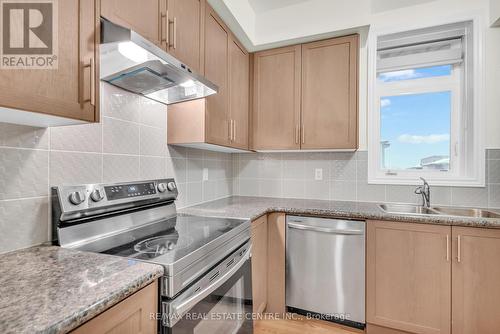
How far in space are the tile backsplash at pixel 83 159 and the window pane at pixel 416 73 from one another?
191 centimetres

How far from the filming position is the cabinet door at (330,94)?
2133 millimetres

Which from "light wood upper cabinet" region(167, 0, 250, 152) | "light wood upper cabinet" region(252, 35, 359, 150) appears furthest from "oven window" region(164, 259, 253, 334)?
"light wood upper cabinet" region(252, 35, 359, 150)

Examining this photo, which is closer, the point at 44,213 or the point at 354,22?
the point at 44,213

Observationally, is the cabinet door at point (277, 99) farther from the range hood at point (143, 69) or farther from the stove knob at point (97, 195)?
the stove knob at point (97, 195)

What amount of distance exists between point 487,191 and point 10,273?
9.21ft

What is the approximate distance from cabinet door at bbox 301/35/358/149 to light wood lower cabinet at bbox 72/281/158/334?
1786mm

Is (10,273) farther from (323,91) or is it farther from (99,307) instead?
(323,91)

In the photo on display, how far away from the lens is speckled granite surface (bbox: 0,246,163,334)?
0.53 metres

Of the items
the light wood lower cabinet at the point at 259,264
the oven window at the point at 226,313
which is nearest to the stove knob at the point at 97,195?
the oven window at the point at 226,313

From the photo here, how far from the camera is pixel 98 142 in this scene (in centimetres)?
126

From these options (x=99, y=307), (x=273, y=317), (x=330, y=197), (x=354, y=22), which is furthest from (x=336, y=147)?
(x=99, y=307)

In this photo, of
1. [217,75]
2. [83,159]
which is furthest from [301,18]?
[83,159]

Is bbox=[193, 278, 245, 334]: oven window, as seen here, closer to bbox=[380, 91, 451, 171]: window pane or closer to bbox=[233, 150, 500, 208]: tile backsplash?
bbox=[233, 150, 500, 208]: tile backsplash

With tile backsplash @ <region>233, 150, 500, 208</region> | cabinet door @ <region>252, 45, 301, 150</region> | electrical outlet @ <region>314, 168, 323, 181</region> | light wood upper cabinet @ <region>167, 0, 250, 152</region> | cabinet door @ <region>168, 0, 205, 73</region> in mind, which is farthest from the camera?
electrical outlet @ <region>314, 168, 323, 181</region>
